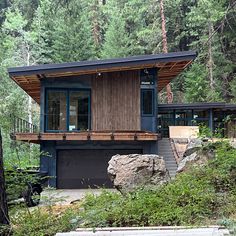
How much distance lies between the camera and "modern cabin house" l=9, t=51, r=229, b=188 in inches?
651

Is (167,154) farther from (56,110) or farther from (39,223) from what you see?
(39,223)

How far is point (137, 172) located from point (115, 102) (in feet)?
27.8

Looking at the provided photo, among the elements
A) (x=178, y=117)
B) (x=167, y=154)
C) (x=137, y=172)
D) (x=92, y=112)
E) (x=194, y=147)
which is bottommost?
(x=167, y=154)

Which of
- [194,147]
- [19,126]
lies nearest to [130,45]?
[19,126]

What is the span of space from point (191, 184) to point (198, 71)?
25.7 meters

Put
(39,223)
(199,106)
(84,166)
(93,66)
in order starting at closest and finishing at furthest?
(39,223) < (93,66) < (84,166) < (199,106)

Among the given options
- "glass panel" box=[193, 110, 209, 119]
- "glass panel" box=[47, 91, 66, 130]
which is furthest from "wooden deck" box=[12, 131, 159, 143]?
"glass panel" box=[193, 110, 209, 119]

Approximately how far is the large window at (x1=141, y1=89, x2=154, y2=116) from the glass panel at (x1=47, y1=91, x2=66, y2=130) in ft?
11.7

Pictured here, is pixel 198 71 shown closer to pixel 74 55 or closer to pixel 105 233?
pixel 74 55

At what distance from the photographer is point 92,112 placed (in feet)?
56.3

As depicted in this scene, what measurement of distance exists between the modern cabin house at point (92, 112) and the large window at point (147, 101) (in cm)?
9

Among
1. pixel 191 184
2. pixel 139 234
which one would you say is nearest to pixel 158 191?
pixel 191 184

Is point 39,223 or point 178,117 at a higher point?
point 178,117

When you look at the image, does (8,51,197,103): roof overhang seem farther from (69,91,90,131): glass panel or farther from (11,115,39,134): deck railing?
(11,115,39,134): deck railing
